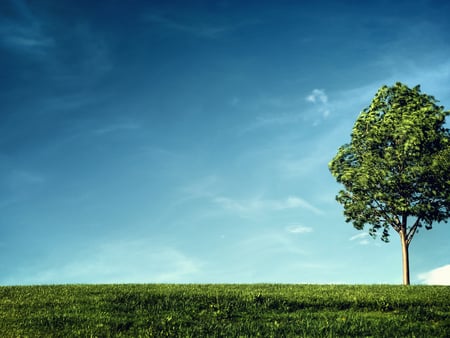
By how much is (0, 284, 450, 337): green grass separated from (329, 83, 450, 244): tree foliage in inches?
541

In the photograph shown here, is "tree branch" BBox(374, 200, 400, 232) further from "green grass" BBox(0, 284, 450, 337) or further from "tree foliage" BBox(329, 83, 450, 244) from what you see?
"green grass" BBox(0, 284, 450, 337)

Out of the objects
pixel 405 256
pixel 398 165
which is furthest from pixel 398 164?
pixel 405 256

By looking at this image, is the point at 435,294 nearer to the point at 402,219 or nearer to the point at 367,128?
the point at 402,219

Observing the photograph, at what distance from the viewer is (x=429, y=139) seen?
Answer: 33375 mm

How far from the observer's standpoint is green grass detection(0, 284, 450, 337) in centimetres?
1441

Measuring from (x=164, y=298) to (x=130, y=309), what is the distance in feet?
5.82

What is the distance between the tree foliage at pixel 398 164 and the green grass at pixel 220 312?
45.0 ft

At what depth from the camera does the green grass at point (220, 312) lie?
14.4 meters

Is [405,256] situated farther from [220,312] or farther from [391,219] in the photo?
[220,312]

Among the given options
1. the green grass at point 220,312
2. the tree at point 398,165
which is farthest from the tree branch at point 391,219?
the green grass at point 220,312

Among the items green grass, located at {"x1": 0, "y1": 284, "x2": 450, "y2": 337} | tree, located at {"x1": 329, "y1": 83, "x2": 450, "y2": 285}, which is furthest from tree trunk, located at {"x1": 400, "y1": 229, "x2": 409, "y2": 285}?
green grass, located at {"x1": 0, "y1": 284, "x2": 450, "y2": 337}

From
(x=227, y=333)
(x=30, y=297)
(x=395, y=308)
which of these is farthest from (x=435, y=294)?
(x=30, y=297)

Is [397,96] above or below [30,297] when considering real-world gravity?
above

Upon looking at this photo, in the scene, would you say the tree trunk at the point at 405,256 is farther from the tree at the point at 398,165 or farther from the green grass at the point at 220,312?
the green grass at the point at 220,312
